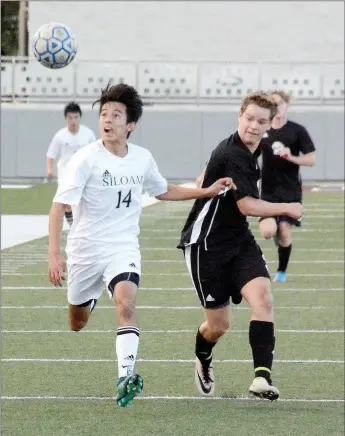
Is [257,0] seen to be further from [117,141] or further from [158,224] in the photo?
[117,141]

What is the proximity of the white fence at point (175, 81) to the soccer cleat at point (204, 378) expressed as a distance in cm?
2742

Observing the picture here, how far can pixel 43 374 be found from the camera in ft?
30.0

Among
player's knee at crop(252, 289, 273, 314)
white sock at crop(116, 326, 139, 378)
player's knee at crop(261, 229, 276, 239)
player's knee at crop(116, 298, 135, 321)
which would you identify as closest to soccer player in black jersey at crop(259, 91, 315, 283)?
player's knee at crop(261, 229, 276, 239)

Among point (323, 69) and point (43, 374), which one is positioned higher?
point (323, 69)

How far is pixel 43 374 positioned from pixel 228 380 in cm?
127

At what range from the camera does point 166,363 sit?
9625mm

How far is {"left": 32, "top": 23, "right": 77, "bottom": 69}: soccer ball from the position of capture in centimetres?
1590

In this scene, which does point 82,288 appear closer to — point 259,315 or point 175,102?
point 259,315

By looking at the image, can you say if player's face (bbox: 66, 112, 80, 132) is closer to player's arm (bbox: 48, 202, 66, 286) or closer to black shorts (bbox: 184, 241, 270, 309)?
black shorts (bbox: 184, 241, 270, 309)

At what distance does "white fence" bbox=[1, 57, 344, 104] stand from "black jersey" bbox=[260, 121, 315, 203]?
21.4 m

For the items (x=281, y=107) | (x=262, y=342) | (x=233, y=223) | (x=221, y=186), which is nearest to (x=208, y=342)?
(x=262, y=342)

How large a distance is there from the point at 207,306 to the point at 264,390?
909 mm

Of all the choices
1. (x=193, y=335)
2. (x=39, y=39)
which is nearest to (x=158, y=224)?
(x=39, y=39)

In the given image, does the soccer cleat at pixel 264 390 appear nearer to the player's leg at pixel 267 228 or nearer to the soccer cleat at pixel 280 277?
the player's leg at pixel 267 228
